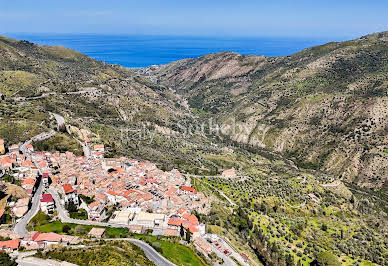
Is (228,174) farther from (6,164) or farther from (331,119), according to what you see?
(331,119)

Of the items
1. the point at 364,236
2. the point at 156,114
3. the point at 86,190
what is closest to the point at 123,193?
the point at 86,190

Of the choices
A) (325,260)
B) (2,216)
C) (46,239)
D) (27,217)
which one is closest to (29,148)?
(27,217)

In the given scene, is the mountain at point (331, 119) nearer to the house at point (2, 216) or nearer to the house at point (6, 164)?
the house at point (6, 164)

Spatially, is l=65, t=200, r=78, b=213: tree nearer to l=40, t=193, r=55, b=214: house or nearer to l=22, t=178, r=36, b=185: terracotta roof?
l=40, t=193, r=55, b=214: house

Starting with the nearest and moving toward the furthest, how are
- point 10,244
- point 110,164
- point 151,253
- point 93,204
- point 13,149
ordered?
point 10,244 < point 151,253 < point 93,204 < point 13,149 < point 110,164

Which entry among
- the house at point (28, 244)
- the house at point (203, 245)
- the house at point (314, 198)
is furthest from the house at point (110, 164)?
the house at point (314, 198)

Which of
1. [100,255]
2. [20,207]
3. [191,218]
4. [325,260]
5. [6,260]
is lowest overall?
[325,260]
